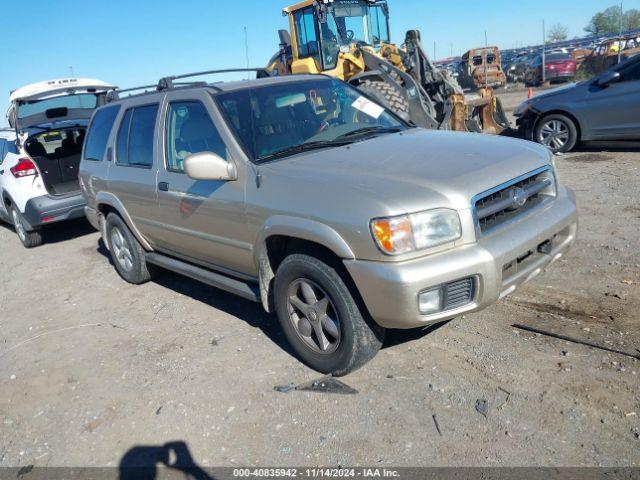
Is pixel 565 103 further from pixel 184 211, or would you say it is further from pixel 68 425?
pixel 68 425

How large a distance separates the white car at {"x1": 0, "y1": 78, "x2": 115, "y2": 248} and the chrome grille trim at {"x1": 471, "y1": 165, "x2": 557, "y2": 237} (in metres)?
5.49

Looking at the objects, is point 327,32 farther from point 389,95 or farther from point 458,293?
point 458,293

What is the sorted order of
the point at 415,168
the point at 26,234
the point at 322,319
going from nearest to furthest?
the point at 415,168 → the point at 322,319 → the point at 26,234

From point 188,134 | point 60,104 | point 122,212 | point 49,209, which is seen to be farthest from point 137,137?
point 60,104

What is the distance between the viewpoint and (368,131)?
433 cm

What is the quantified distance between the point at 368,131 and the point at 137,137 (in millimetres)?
2199

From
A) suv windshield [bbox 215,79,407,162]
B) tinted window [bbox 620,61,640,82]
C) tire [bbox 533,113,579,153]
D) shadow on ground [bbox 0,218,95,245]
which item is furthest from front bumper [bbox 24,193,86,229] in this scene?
tinted window [bbox 620,61,640,82]

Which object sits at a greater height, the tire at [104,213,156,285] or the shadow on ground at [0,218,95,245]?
the tire at [104,213,156,285]

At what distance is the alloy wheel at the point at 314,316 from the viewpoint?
137 inches

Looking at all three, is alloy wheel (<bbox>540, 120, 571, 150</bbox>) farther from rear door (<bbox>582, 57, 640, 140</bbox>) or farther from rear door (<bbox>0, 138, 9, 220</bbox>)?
rear door (<bbox>0, 138, 9, 220</bbox>)

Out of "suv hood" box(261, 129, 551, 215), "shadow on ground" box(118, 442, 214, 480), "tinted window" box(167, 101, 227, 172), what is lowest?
"shadow on ground" box(118, 442, 214, 480)

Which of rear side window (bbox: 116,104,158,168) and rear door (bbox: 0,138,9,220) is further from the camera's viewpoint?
rear door (bbox: 0,138,9,220)

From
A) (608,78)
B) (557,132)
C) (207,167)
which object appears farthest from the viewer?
(557,132)

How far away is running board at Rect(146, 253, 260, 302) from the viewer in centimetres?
404
